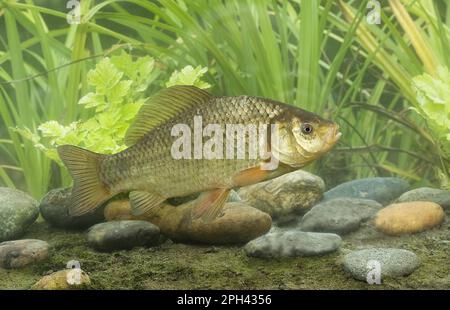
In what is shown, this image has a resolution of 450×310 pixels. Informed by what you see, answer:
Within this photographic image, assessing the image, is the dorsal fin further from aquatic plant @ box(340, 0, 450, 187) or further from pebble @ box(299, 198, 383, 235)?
aquatic plant @ box(340, 0, 450, 187)

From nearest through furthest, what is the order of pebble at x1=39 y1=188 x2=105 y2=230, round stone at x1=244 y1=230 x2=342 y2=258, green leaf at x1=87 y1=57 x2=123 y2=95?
round stone at x1=244 y1=230 x2=342 y2=258
pebble at x1=39 y1=188 x2=105 y2=230
green leaf at x1=87 y1=57 x2=123 y2=95

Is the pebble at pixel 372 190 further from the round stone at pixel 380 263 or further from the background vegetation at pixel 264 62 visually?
the round stone at pixel 380 263

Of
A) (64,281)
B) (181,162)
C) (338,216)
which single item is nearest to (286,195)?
(338,216)

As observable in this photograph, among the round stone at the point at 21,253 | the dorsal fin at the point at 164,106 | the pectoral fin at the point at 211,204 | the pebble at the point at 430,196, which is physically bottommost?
the round stone at the point at 21,253

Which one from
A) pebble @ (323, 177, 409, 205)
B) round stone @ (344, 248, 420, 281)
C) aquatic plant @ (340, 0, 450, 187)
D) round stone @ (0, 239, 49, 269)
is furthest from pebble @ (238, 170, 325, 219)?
round stone @ (0, 239, 49, 269)

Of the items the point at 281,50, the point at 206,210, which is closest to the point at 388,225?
the point at 206,210

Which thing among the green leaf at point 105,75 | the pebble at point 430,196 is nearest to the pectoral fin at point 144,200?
the green leaf at point 105,75

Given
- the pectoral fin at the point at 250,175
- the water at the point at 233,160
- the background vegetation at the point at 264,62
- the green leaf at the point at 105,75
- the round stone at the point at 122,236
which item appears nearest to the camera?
the pectoral fin at the point at 250,175
